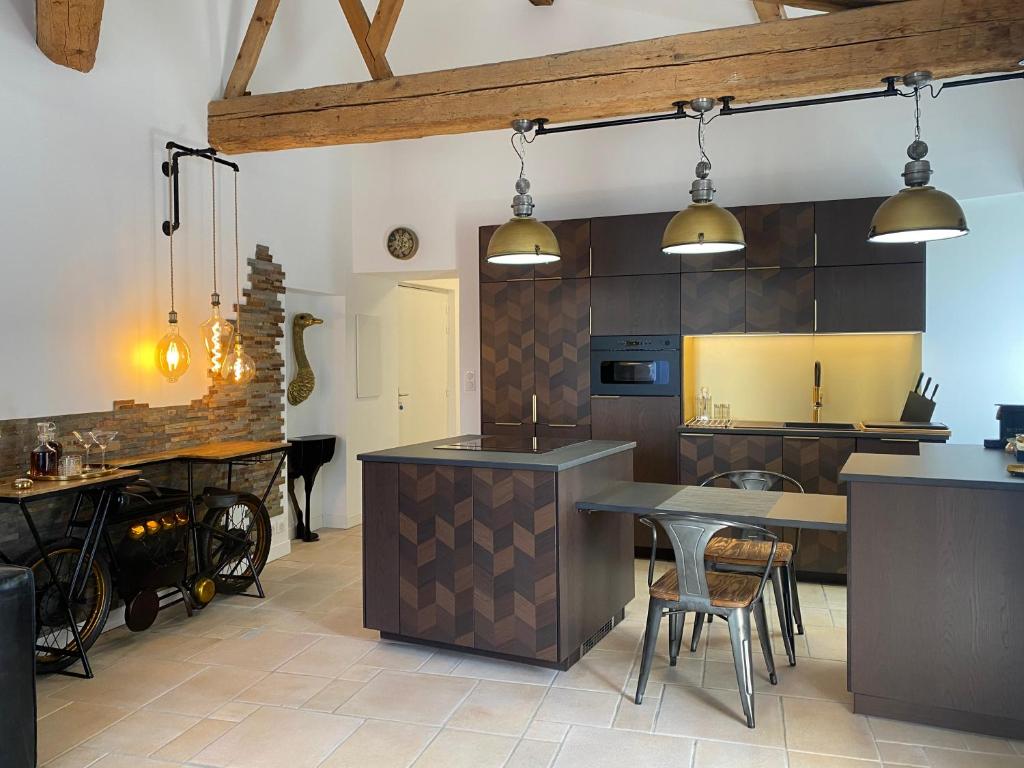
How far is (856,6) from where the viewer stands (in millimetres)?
3672

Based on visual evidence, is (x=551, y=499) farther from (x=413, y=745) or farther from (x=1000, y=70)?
(x=1000, y=70)

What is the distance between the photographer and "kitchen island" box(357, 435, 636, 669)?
3518 millimetres

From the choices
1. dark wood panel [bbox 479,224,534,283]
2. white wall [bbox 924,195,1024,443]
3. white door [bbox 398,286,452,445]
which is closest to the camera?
white wall [bbox 924,195,1024,443]

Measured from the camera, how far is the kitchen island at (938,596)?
2.85m

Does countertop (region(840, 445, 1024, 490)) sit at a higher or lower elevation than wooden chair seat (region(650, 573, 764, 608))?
higher

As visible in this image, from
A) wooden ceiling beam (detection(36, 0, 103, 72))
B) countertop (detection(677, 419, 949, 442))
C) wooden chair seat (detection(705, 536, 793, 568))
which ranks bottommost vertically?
wooden chair seat (detection(705, 536, 793, 568))

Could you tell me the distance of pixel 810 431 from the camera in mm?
5047

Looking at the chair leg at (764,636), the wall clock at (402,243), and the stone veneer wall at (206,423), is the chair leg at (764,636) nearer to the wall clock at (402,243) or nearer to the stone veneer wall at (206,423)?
the stone veneer wall at (206,423)

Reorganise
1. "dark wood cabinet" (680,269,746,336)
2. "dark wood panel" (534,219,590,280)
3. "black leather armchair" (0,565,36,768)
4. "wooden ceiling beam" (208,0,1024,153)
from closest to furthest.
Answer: "black leather armchair" (0,565,36,768)
"wooden ceiling beam" (208,0,1024,153)
"dark wood cabinet" (680,269,746,336)
"dark wood panel" (534,219,590,280)

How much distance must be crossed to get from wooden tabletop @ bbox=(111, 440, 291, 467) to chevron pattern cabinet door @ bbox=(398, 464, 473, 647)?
3.90 ft

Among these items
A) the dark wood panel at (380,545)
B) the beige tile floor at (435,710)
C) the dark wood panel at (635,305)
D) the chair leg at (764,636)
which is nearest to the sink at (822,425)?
the dark wood panel at (635,305)

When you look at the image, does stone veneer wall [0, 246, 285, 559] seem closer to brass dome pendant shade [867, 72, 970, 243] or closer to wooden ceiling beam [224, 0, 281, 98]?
wooden ceiling beam [224, 0, 281, 98]

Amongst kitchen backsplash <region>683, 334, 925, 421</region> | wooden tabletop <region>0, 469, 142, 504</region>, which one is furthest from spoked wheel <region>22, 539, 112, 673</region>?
kitchen backsplash <region>683, 334, 925, 421</region>

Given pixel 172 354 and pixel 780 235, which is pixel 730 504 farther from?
pixel 172 354
